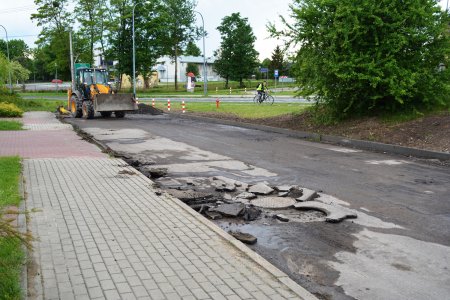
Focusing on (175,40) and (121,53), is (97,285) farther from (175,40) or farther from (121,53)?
(175,40)

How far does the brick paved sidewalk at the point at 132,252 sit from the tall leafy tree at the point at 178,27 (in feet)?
212

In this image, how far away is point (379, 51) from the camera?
52.3 feet

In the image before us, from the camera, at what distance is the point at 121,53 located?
212 ft

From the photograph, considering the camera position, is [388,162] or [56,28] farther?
[56,28]

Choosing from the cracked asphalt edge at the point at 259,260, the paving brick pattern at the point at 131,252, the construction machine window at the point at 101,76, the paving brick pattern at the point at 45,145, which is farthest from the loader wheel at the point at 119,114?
the cracked asphalt edge at the point at 259,260

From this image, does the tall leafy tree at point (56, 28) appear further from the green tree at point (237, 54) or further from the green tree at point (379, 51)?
the green tree at point (379, 51)

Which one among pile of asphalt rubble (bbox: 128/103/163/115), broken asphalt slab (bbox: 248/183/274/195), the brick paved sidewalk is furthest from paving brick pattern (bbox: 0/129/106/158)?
pile of asphalt rubble (bbox: 128/103/163/115)

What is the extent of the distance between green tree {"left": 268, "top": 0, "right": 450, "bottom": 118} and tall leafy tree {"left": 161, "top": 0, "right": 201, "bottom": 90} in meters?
55.3

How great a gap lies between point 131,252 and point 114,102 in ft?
70.5

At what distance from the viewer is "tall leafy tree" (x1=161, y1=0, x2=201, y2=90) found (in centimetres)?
7156

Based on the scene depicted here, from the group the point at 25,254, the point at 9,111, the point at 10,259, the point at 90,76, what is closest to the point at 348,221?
the point at 25,254

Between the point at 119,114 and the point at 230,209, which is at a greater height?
the point at 119,114

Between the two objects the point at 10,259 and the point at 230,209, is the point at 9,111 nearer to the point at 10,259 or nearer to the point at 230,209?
the point at 230,209

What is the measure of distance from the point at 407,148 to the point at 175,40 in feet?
208
